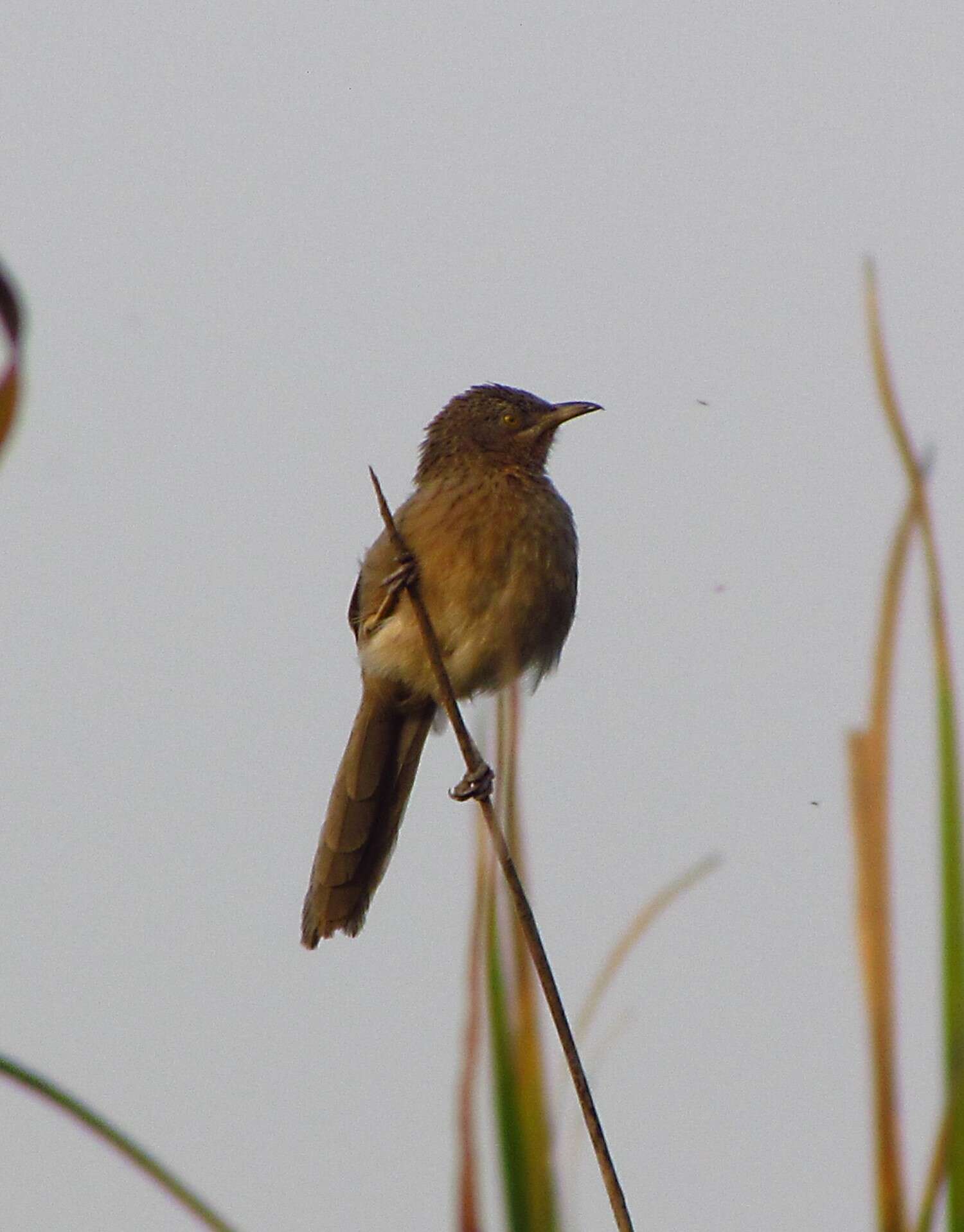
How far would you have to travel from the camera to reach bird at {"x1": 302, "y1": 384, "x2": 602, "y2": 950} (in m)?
5.24

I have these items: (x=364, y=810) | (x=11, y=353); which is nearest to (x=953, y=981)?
(x=11, y=353)

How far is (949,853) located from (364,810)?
14.8ft

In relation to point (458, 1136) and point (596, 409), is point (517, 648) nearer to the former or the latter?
point (596, 409)

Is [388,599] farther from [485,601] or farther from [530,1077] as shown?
[530,1077]

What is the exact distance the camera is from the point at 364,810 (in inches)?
216

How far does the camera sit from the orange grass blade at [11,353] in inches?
31.3

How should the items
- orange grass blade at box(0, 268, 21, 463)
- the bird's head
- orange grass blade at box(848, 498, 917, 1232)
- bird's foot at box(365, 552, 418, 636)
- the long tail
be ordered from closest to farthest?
orange grass blade at box(0, 268, 21, 463), orange grass blade at box(848, 498, 917, 1232), bird's foot at box(365, 552, 418, 636), the long tail, the bird's head

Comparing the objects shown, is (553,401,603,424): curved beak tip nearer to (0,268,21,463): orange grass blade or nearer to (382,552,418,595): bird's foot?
(382,552,418,595): bird's foot

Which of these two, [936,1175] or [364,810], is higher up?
[364,810]

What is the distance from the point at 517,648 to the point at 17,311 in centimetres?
452

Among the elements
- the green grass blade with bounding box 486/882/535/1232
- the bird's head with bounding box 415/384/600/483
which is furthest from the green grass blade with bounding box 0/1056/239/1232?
the bird's head with bounding box 415/384/600/483

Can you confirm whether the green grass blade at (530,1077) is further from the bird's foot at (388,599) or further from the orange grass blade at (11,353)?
the bird's foot at (388,599)

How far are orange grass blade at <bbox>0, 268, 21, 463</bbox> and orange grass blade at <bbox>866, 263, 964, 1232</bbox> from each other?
60 centimetres

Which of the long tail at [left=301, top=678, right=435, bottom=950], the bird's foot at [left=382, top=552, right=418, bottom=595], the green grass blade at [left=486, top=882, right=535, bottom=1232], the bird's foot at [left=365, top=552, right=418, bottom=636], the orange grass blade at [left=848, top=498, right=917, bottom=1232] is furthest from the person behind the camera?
the long tail at [left=301, top=678, right=435, bottom=950]
